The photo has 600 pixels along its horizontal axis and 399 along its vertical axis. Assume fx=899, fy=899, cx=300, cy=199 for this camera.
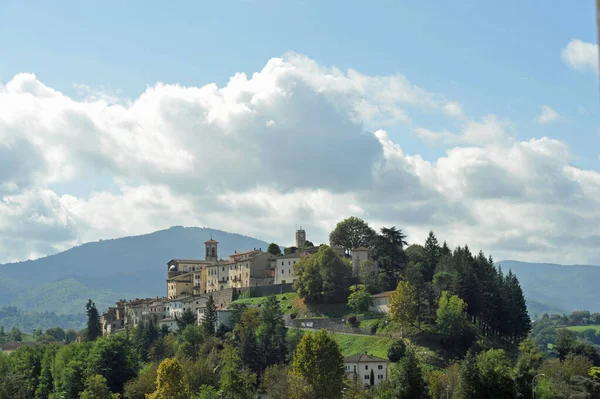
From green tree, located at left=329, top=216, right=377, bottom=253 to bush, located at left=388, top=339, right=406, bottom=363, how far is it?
41.0m

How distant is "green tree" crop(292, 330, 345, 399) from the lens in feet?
295

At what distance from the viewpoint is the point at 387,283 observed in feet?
399

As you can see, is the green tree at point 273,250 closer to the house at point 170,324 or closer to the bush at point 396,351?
the house at point 170,324

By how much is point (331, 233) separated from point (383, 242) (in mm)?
20776

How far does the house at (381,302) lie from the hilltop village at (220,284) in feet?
35.5

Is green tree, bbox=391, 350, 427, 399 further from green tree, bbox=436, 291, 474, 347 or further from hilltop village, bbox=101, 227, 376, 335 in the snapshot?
hilltop village, bbox=101, 227, 376, 335

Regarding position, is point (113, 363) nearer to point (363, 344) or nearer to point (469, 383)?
point (363, 344)

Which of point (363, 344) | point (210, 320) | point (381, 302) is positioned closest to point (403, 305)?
point (363, 344)

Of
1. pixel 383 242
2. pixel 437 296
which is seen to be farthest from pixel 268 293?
pixel 437 296

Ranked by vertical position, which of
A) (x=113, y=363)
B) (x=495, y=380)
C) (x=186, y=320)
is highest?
(x=186, y=320)

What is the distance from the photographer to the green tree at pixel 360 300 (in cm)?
11619

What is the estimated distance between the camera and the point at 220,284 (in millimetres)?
148000

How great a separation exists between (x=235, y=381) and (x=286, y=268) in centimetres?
4453

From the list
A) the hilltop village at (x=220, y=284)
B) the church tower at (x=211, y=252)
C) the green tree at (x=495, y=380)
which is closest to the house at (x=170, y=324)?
the hilltop village at (x=220, y=284)
